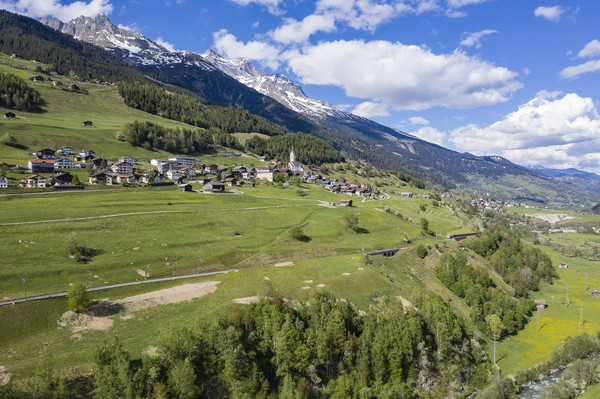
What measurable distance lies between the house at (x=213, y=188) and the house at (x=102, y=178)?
118ft

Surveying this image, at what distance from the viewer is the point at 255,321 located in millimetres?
54188

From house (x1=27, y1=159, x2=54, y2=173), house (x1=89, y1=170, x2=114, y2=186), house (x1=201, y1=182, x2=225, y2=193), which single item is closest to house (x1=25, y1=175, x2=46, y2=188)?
house (x1=89, y1=170, x2=114, y2=186)

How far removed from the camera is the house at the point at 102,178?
11943cm

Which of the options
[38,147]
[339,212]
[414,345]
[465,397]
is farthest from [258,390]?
[38,147]

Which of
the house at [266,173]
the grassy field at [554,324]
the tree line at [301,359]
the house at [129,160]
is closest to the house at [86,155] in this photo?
the house at [129,160]

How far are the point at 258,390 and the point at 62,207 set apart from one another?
262 feet

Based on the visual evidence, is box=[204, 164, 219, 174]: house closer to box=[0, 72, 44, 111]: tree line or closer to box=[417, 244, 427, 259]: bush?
box=[0, 72, 44, 111]: tree line

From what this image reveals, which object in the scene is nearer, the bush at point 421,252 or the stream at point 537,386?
the stream at point 537,386

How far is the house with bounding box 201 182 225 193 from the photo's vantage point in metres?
136

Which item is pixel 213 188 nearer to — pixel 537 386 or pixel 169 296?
pixel 169 296

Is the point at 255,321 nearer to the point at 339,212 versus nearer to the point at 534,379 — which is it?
the point at 534,379

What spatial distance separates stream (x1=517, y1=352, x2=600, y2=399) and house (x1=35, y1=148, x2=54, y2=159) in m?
182

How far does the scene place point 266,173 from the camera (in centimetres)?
19512

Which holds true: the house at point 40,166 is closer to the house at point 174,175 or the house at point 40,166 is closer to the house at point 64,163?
the house at point 64,163
